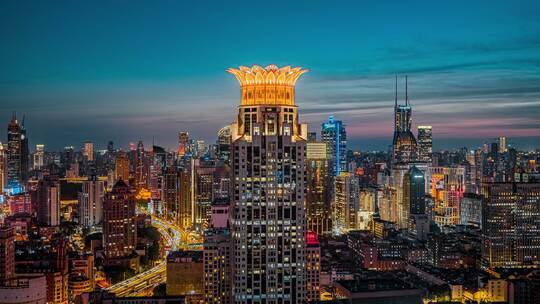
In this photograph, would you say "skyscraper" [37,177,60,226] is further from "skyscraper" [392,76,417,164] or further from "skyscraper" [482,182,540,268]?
"skyscraper" [392,76,417,164]

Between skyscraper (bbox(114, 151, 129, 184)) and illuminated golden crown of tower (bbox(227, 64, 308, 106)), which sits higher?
illuminated golden crown of tower (bbox(227, 64, 308, 106))

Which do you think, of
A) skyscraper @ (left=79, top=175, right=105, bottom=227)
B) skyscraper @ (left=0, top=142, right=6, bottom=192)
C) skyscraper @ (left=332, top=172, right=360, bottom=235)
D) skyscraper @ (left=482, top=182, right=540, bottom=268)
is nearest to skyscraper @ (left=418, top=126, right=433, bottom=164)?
skyscraper @ (left=332, top=172, right=360, bottom=235)

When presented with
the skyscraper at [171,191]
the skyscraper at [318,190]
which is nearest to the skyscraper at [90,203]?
the skyscraper at [171,191]

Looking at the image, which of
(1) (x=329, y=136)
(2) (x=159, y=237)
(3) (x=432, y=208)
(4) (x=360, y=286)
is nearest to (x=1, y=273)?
(4) (x=360, y=286)

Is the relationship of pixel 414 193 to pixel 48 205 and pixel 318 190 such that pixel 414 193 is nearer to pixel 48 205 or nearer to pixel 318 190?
pixel 318 190

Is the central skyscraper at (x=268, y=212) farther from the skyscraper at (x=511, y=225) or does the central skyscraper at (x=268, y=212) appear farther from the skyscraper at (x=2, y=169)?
the skyscraper at (x=2, y=169)

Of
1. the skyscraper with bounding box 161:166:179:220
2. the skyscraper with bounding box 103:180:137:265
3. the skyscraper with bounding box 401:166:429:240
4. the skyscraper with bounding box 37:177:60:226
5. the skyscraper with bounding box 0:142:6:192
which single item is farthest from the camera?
the skyscraper with bounding box 161:166:179:220

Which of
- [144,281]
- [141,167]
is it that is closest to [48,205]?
[144,281]
